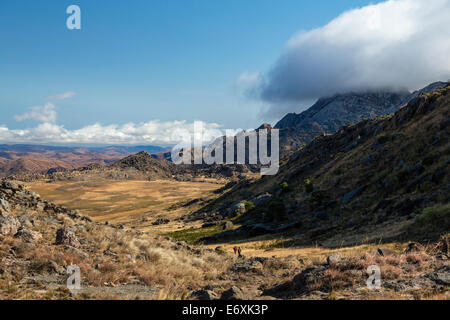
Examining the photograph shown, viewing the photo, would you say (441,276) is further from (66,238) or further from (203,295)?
(66,238)

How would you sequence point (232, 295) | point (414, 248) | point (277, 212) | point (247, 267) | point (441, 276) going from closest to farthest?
point (232, 295), point (441, 276), point (414, 248), point (247, 267), point (277, 212)

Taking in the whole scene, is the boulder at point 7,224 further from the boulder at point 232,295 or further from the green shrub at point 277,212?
the green shrub at point 277,212

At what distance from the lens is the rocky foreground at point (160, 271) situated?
8508 mm

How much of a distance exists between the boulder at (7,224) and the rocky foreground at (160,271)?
0.11ft

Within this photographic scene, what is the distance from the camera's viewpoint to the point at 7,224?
12062mm

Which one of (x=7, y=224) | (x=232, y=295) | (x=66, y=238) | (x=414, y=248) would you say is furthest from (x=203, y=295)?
(x=414, y=248)

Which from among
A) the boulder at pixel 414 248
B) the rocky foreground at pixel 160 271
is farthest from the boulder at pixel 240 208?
the boulder at pixel 414 248

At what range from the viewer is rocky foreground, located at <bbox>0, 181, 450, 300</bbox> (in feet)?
27.9

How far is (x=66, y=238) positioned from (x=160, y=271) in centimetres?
497

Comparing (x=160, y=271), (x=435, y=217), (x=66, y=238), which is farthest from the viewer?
(x=435, y=217)

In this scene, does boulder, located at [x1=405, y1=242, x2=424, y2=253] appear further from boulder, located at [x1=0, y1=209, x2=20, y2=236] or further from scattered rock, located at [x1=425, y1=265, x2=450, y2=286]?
boulder, located at [x1=0, y1=209, x2=20, y2=236]

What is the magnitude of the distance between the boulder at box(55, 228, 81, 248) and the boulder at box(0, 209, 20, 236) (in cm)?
177
